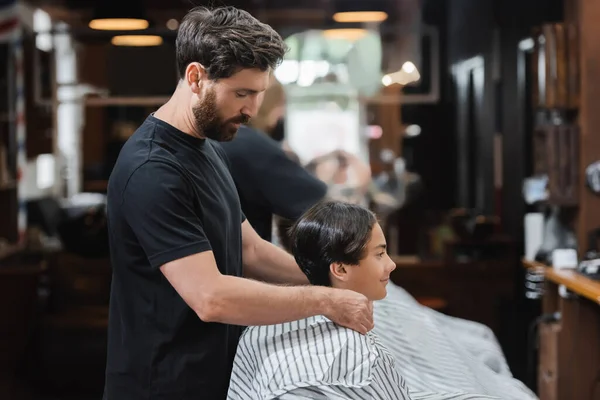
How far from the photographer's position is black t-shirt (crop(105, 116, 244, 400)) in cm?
182

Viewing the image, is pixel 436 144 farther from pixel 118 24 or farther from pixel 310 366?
pixel 310 366

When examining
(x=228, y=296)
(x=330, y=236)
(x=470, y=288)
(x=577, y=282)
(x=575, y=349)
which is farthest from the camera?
(x=470, y=288)

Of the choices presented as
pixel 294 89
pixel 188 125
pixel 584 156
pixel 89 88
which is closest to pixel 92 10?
pixel 89 88

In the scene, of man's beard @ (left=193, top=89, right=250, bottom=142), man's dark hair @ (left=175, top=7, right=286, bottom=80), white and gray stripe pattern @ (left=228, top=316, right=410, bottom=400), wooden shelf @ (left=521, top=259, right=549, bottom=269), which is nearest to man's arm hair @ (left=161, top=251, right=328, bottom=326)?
white and gray stripe pattern @ (left=228, top=316, right=410, bottom=400)

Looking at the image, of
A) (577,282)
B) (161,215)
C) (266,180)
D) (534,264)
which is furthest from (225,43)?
(534,264)

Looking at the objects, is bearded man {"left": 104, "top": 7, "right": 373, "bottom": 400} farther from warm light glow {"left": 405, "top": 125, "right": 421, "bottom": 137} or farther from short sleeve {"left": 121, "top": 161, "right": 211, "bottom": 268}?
warm light glow {"left": 405, "top": 125, "right": 421, "bottom": 137}

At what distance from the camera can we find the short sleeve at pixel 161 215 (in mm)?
1799

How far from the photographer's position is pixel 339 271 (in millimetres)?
2064

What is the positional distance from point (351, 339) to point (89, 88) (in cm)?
321

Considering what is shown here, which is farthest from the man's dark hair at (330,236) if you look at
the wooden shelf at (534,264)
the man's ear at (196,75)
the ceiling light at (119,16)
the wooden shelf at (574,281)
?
the ceiling light at (119,16)

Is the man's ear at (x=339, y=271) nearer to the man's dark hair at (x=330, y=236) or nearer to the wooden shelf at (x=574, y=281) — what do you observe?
the man's dark hair at (x=330, y=236)

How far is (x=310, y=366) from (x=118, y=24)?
328 centimetres

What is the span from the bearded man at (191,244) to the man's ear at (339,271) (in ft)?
0.53

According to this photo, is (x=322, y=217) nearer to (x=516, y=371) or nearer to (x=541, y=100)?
(x=541, y=100)
